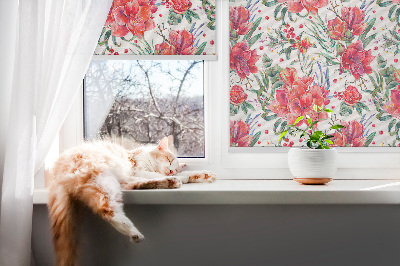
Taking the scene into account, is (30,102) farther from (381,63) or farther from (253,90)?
(381,63)

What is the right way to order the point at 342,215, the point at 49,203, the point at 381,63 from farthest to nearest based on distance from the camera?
the point at 381,63, the point at 342,215, the point at 49,203

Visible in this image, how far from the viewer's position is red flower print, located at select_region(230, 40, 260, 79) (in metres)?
1.60

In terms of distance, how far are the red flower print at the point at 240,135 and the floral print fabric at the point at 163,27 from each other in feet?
1.17

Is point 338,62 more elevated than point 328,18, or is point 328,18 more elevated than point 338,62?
point 328,18

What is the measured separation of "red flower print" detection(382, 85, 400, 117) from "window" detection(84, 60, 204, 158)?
850mm

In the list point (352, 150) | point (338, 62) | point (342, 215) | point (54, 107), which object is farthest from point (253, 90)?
point (54, 107)

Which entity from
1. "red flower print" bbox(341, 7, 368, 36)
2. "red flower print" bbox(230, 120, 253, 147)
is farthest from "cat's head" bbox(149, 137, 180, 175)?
"red flower print" bbox(341, 7, 368, 36)

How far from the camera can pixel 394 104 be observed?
159 centimetres

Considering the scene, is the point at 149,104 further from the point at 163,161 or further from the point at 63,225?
the point at 63,225

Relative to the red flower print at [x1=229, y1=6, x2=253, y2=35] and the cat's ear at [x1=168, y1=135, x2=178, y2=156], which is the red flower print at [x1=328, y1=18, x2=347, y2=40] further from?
the cat's ear at [x1=168, y1=135, x2=178, y2=156]

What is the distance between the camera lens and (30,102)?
1.23 m

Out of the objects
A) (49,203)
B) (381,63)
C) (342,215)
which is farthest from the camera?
(381,63)

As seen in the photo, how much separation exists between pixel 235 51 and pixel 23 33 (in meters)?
0.86

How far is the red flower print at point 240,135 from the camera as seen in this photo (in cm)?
162
